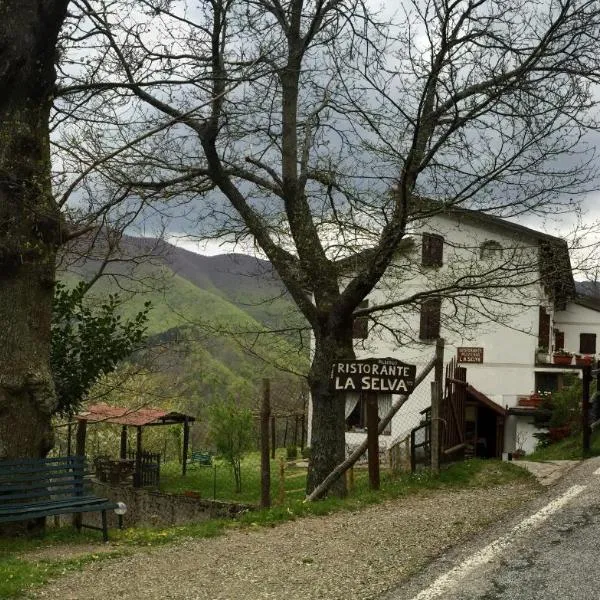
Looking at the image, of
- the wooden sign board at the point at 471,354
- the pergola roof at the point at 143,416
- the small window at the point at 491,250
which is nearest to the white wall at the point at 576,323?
the wooden sign board at the point at 471,354

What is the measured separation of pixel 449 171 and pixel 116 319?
17.8ft

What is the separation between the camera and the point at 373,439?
31.3 feet

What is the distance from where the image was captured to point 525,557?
18.8 feet

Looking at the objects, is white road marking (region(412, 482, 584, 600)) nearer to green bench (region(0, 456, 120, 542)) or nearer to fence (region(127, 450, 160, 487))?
green bench (region(0, 456, 120, 542))

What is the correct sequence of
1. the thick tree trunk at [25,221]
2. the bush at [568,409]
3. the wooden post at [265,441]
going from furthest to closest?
the bush at [568,409]
the wooden post at [265,441]
the thick tree trunk at [25,221]

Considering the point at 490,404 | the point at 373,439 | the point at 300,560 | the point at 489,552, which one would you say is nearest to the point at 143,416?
the point at 490,404

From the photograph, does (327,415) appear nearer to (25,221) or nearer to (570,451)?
(570,451)

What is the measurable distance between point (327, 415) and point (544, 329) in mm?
19959

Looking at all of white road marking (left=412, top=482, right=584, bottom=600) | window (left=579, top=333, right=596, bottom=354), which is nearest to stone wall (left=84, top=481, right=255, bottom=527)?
white road marking (left=412, top=482, right=584, bottom=600)

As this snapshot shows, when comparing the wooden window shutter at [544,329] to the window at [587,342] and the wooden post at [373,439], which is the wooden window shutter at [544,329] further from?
the wooden post at [373,439]

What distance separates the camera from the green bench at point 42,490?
855 centimetres

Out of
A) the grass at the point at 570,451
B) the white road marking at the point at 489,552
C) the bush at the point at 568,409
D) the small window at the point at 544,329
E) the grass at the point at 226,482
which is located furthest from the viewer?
the small window at the point at 544,329

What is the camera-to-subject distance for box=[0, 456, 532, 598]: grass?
20.3 ft

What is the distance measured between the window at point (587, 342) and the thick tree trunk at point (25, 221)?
3292 cm
